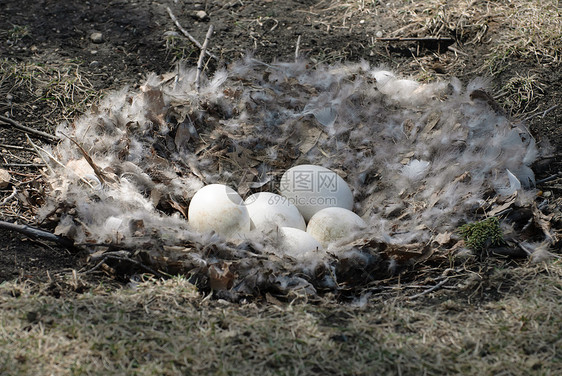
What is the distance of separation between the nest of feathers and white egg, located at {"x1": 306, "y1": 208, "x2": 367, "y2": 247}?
0.08 meters

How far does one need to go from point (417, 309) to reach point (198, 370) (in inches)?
40.2

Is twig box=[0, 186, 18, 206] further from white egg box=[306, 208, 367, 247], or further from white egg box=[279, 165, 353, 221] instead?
white egg box=[306, 208, 367, 247]

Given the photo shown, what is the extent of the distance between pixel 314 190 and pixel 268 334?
1.26 meters

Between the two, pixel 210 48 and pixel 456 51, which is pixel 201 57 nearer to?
pixel 210 48

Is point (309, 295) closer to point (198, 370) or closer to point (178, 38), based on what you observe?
point (198, 370)

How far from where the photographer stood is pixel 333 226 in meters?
3.41

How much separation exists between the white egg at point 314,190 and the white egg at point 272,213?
0.15 metres

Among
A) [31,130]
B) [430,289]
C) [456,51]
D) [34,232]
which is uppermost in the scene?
[456,51]

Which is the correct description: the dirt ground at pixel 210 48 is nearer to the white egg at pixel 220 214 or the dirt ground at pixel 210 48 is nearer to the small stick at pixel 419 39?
Result: the small stick at pixel 419 39

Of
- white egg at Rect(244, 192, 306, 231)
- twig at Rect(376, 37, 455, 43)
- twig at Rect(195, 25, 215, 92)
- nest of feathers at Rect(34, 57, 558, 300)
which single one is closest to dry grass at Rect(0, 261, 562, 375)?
nest of feathers at Rect(34, 57, 558, 300)

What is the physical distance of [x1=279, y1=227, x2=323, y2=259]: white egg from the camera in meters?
3.24

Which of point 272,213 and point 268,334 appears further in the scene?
point 272,213

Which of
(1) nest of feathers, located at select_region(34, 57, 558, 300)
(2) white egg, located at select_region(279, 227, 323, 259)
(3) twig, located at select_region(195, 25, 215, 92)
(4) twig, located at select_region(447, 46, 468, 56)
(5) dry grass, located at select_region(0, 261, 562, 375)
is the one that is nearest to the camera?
(5) dry grass, located at select_region(0, 261, 562, 375)

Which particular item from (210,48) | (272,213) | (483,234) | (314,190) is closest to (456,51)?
(210,48)
